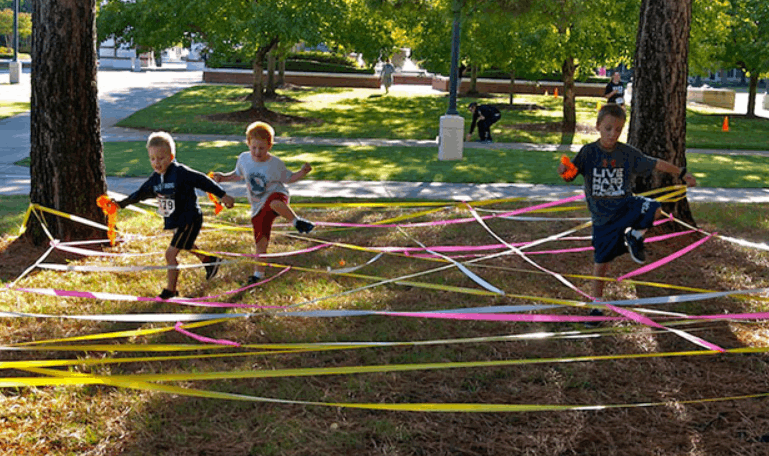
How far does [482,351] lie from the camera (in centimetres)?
534

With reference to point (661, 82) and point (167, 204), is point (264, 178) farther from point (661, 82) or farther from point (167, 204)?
point (661, 82)

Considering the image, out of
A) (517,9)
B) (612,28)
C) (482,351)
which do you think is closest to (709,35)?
(612,28)

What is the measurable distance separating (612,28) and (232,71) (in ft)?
85.2

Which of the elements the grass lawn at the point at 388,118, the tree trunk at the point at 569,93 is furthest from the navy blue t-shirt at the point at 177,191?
the tree trunk at the point at 569,93

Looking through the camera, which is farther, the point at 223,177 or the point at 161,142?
the point at 223,177

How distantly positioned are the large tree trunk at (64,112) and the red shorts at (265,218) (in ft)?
6.60

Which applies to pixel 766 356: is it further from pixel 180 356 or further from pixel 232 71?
pixel 232 71

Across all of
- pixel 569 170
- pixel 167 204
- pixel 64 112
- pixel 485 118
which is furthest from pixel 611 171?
pixel 485 118

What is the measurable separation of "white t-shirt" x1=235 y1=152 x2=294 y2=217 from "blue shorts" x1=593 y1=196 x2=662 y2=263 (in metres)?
2.71

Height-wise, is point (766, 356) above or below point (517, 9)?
below

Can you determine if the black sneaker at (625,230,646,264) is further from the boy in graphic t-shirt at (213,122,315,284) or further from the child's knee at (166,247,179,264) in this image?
the child's knee at (166,247,179,264)

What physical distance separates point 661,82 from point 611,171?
9.54 feet

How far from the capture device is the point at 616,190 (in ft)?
18.9

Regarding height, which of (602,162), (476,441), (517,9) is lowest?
(476,441)
